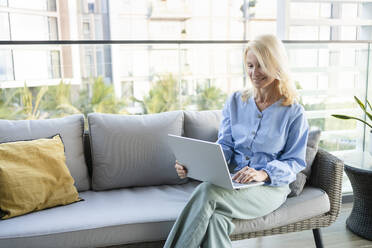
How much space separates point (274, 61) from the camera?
180 centimetres

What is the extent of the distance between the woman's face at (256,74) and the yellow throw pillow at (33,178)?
1046 millimetres

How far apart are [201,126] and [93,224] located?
88 cm

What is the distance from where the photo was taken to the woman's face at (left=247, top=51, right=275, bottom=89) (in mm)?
1812

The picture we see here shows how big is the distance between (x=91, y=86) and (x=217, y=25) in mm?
6621

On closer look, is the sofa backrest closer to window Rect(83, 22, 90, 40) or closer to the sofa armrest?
the sofa armrest

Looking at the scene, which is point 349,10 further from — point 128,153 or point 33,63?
point 33,63

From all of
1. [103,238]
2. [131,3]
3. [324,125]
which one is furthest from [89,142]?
[131,3]

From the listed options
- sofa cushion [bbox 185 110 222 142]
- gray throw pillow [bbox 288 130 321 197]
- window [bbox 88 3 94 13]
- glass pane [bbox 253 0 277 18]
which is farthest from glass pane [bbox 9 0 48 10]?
glass pane [bbox 253 0 277 18]

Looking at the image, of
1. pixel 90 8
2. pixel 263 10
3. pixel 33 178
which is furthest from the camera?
pixel 263 10

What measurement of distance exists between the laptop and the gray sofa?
23 centimetres

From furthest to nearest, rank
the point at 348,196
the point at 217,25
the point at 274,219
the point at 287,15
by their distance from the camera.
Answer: the point at 217,25 < the point at 287,15 < the point at 348,196 < the point at 274,219

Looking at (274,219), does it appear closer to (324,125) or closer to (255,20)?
(324,125)

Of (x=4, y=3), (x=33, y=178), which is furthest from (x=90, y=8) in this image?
(x=33, y=178)

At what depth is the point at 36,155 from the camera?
1.85 metres
